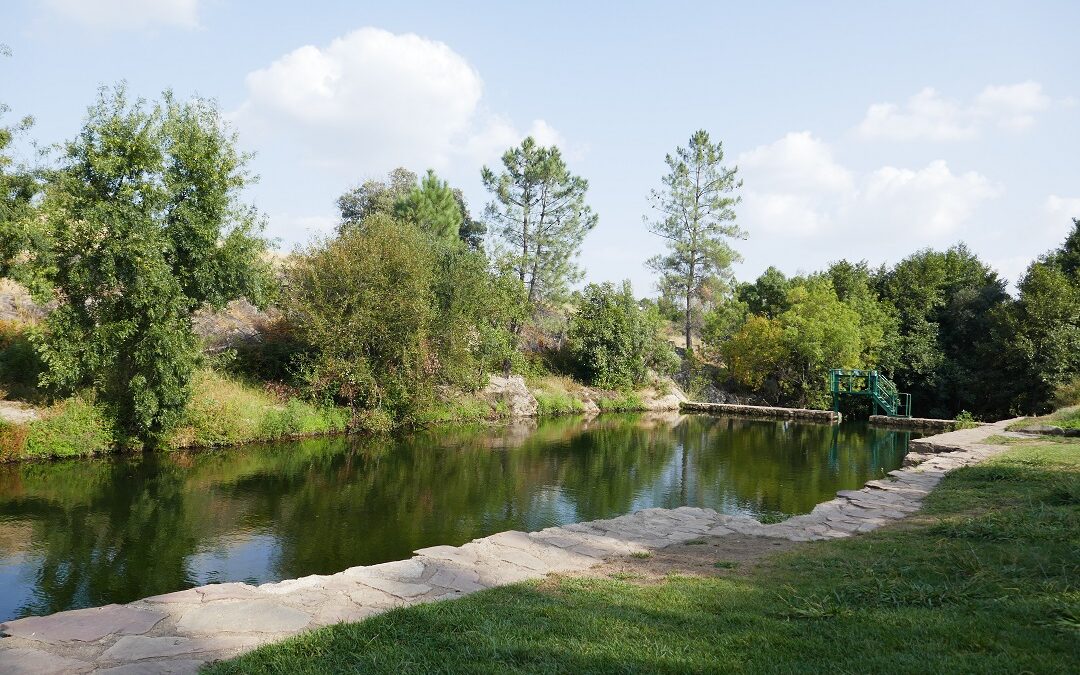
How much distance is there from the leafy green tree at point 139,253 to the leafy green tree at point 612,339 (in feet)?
68.5

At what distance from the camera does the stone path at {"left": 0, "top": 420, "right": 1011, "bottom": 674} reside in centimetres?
403

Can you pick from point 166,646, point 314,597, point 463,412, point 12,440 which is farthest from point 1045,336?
point 12,440

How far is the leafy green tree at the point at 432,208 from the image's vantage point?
35438mm

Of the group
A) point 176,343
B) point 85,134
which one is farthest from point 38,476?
→ point 85,134

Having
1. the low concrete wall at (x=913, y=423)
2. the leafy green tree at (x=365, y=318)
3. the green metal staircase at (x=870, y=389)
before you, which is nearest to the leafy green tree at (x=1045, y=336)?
the low concrete wall at (x=913, y=423)

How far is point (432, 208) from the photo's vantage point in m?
36.0

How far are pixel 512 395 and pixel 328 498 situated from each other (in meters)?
16.6

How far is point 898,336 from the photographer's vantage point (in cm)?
3419

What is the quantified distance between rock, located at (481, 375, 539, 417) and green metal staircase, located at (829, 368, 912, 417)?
14.8 m

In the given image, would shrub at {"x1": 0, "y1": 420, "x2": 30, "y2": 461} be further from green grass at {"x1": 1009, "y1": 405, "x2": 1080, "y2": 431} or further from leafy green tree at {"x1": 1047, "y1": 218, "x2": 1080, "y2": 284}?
leafy green tree at {"x1": 1047, "y1": 218, "x2": 1080, "y2": 284}

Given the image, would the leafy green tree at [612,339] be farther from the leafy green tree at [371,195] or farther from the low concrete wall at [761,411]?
the leafy green tree at [371,195]

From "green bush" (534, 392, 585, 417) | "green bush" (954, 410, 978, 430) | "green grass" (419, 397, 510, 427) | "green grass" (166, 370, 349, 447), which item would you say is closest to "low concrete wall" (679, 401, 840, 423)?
"green bush" (534, 392, 585, 417)

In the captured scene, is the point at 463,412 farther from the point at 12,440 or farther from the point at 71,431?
the point at 12,440

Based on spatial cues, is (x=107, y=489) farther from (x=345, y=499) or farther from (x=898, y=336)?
(x=898, y=336)
